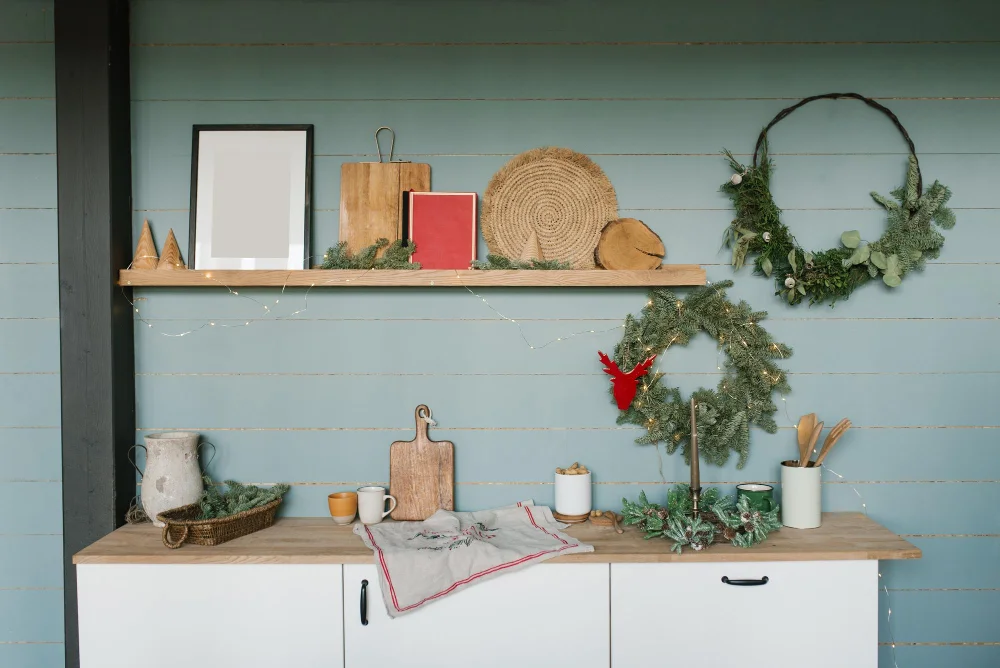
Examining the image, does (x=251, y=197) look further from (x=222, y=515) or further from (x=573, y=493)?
(x=573, y=493)

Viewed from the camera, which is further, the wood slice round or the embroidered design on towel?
the wood slice round

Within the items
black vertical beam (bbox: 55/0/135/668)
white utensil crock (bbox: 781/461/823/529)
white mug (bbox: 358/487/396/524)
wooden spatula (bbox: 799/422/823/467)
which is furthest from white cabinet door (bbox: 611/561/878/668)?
black vertical beam (bbox: 55/0/135/668)

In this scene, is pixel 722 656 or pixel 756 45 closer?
pixel 722 656

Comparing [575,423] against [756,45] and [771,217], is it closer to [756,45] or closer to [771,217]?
[771,217]

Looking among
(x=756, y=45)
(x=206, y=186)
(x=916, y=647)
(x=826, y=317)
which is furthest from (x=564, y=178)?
(x=916, y=647)

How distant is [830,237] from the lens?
2035mm

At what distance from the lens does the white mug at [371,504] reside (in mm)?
1902

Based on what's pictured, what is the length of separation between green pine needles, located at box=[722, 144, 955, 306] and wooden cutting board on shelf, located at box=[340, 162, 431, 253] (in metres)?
0.99

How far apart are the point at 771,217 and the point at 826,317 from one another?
14.3 inches

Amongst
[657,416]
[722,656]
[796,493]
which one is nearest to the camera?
[722,656]

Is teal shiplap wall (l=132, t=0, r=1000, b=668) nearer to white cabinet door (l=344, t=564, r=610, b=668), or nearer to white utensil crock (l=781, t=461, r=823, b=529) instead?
white utensil crock (l=781, t=461, r=823, b=529)

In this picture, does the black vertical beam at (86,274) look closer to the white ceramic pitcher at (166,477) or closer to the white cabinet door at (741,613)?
the white ceramic pitcher at (166,477)

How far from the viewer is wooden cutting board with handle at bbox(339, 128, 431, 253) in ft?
6.54

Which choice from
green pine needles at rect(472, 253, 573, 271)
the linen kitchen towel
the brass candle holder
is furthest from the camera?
green pine needles at rect(472, 253, 573, 271)
